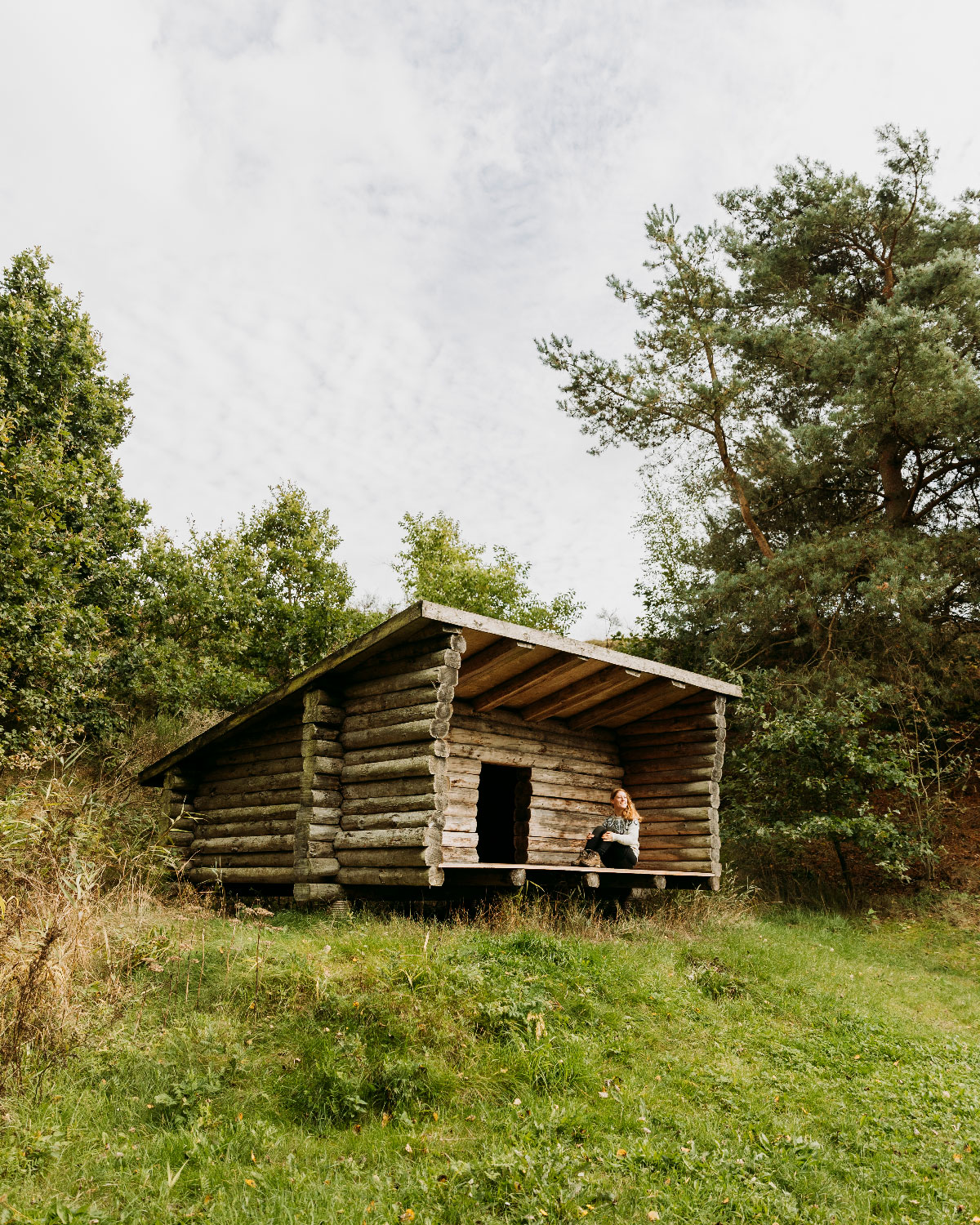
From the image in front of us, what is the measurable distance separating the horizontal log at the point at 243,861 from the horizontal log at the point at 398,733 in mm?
1911

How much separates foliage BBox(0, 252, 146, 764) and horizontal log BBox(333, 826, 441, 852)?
399cm

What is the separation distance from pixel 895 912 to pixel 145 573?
1634 centimetres

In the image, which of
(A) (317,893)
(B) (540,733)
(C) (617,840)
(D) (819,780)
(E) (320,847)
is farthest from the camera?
(D) (819,780)

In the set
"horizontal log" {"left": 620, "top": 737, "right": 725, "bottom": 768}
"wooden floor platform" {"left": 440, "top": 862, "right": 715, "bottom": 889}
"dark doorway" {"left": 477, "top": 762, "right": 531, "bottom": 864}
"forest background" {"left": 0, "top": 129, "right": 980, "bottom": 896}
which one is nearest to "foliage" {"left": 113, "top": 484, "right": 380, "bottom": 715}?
"forest background" {"left": 0, "top": 129, "right": 980, "bottom": 896}

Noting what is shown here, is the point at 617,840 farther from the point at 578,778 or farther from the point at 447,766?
the point at 447,766

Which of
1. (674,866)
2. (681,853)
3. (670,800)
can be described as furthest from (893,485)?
(674,866)

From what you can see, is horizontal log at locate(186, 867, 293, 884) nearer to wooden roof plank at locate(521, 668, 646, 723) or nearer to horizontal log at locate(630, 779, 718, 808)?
wooden roof plank at locate(521, 668, 646, 723)

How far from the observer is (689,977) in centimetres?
843

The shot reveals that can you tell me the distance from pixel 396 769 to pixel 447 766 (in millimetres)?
808

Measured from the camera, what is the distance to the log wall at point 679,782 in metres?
11.9

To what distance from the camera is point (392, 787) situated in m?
9.52

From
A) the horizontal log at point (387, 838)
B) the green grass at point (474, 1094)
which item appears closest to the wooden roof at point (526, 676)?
the horizontal log at point (387, 838)

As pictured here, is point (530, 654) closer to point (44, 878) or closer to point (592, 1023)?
point (592, 1023)

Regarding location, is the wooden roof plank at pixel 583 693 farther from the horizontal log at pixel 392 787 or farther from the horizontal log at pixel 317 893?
the horizontal log at pixel 317 893
